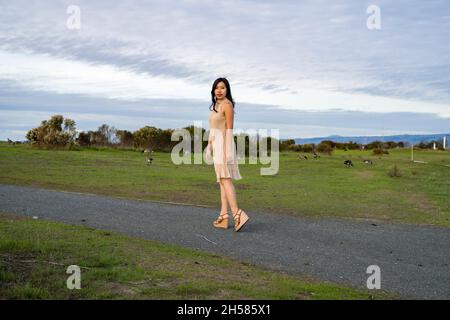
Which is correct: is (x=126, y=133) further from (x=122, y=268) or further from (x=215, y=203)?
(x=122, y=268)

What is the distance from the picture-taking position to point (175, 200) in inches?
577

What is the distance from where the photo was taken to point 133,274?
6.00 meters

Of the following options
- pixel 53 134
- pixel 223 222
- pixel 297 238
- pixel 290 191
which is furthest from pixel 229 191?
pixel 53 134

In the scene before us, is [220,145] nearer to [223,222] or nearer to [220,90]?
[220,90]

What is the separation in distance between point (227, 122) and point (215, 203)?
17.7 feet

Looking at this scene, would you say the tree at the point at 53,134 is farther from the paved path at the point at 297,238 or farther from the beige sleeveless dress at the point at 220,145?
the beige sleeveless dress at the point at 220,145

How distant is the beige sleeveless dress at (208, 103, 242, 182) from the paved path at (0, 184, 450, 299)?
1085 millimetres

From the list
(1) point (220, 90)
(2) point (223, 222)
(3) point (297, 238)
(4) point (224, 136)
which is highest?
(1) point (220, 90)

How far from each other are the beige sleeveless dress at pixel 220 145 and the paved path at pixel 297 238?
3.56 feet

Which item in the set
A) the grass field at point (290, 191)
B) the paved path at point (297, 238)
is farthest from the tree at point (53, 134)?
the paved path at point (297, 238)

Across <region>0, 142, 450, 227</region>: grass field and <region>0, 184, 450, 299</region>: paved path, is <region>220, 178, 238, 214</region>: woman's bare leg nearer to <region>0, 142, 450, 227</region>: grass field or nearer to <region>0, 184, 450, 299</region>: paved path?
<region>0, 184, 450, 299</region>: paved path

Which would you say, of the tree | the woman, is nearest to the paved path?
the woman

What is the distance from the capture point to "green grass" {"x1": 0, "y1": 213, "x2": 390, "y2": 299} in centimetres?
541

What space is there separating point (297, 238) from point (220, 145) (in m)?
2.09
